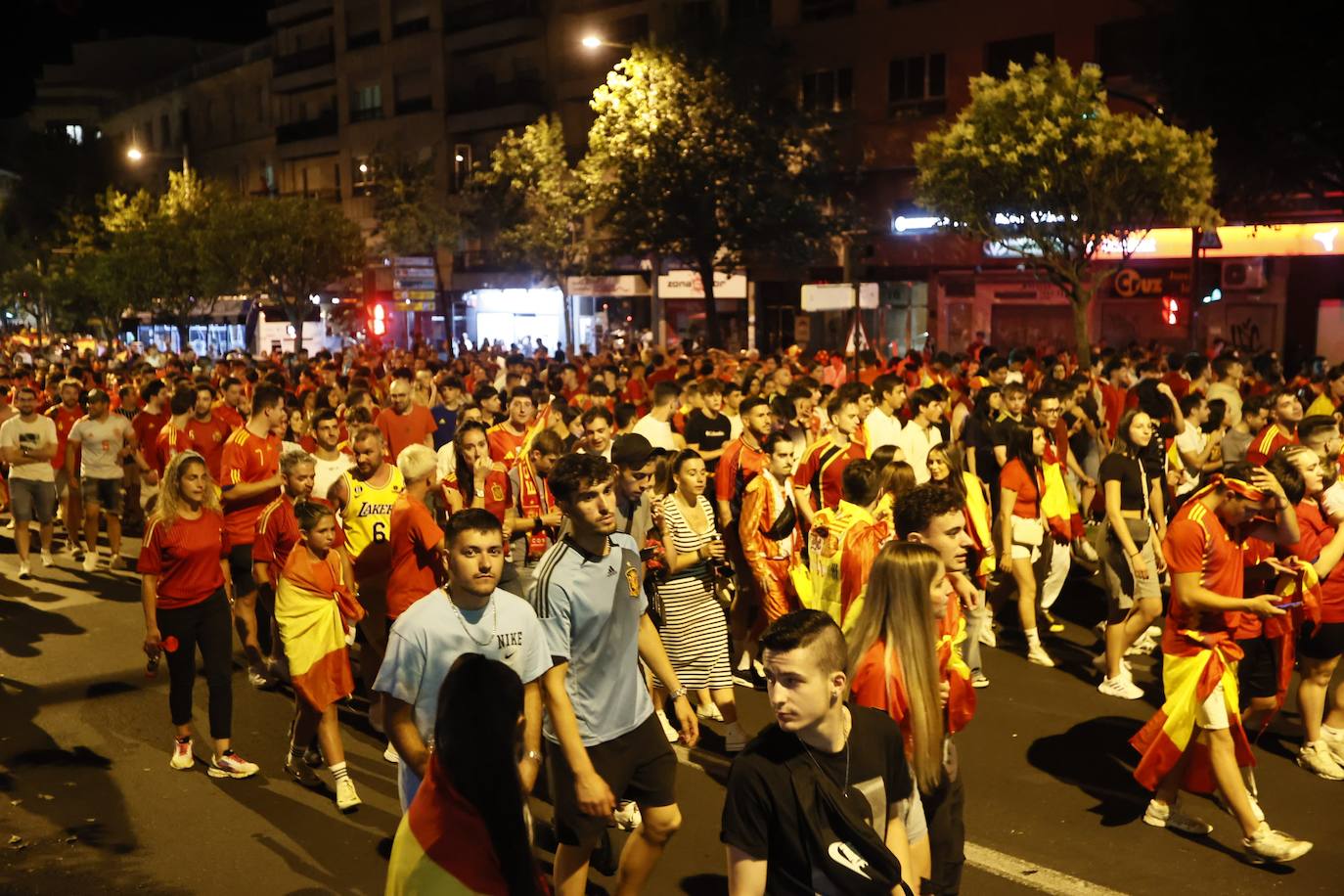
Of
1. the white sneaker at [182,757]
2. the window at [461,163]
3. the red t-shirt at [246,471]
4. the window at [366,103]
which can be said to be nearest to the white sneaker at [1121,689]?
the white sneaker at [182,757]

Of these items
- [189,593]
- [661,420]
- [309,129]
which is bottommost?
[189,593]

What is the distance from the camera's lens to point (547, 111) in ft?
141

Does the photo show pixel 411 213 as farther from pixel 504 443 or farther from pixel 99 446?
pixel 504 443

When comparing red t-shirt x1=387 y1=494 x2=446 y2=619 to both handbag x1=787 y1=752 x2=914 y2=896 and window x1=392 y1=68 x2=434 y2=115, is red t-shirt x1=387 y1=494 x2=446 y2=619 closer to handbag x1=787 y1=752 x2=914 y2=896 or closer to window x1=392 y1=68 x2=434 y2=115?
handbag x1=787 y1=752 x2=914 y2=896

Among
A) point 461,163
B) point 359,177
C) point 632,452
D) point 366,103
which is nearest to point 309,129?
point 366,103

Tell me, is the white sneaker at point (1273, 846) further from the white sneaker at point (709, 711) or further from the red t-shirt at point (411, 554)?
the red t-shirt at point (411, 554)

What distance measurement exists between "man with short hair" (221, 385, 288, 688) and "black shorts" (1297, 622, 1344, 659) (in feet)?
20.4

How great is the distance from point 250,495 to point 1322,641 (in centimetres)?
666

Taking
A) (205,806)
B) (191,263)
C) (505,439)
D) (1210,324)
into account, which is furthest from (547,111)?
(205,806)

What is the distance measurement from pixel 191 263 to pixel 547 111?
41.9 feet

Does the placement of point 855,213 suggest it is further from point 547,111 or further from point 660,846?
point 660,846

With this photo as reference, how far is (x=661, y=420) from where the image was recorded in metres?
10.4

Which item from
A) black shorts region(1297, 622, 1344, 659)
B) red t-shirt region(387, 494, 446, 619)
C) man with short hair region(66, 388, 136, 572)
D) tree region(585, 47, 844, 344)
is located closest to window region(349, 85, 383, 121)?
tree region(585, 47, 844, 344)

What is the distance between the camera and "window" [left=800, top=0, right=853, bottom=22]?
3406cm
